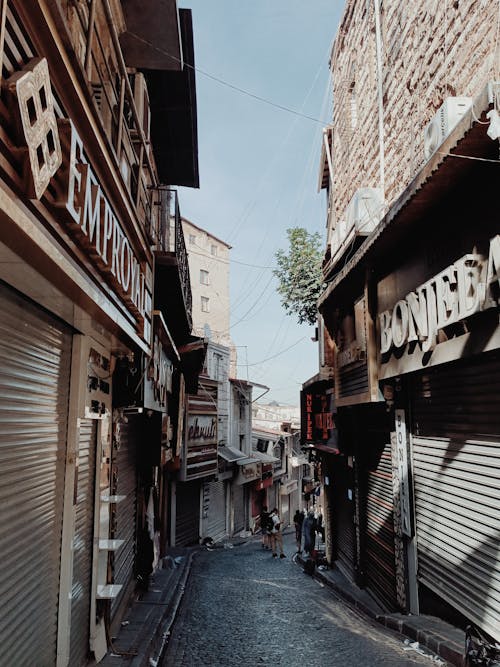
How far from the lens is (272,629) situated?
29.8ft

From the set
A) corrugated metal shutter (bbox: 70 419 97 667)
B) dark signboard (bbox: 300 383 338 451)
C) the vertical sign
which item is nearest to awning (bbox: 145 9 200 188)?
corrugated metal shutter (bbox: 70 419 97 667)

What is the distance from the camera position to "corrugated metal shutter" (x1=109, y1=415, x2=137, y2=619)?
8.36 metres

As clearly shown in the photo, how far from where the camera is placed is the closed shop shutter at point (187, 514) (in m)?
22.2

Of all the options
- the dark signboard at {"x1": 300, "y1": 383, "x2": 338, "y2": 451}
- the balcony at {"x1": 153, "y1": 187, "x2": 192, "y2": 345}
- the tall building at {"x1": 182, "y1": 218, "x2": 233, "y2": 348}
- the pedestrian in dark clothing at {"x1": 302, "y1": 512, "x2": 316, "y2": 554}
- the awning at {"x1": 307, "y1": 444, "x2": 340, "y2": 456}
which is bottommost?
the pedestrian in dark clothing at {"x1": 302, "y1": 512, "x2": 316, "y2": 554}

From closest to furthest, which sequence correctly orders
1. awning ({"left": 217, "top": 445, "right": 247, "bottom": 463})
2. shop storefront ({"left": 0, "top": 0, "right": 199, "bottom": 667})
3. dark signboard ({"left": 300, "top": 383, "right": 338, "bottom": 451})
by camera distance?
shop storefront ({"left": 0, "top": 0, "right": 199, "bottom": 667}) → dark signboard ({"left": 300, "top": 383, "right": 338, "bottom": 451}) → awning ({"left": 217, "top": 445, "right": 247, "bottom": 463})

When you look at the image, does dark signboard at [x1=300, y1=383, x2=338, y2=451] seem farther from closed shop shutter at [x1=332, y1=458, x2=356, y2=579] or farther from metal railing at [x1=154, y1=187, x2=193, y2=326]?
metal railing at [x1=154, y1=187, x2=193, y2=326]

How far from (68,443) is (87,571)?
200 centimetres

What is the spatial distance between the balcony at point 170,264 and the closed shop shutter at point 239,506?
17.8m

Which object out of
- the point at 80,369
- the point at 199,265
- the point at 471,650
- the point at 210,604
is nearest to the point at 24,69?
the point at 80,369

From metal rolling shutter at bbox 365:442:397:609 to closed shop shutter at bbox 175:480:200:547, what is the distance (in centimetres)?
1141

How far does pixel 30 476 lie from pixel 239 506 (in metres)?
30.6

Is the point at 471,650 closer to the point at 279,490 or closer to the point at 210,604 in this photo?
the point at 210,604

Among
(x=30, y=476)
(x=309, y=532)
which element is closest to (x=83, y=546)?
(x=30, y=476)

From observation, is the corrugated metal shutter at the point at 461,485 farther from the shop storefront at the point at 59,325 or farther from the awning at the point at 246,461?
the awning at the point at 246,461
